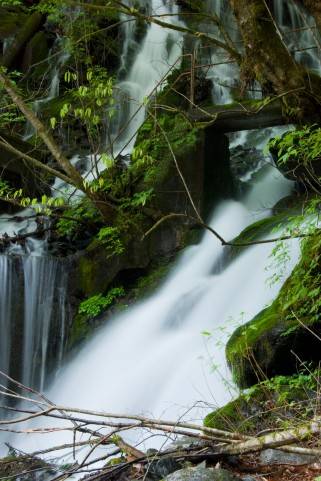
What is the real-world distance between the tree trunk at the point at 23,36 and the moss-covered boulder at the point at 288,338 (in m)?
11.4

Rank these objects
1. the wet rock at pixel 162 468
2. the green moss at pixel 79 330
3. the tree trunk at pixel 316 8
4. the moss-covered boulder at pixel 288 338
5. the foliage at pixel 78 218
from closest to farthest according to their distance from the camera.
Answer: the wet rock at pixel 162 468
the moss-covered boulder at pixel 288 338
the tree trunk at pixel 316 8
the green moss at pixel 79 330
the foliage at pixel 78 218

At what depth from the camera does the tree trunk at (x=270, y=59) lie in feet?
19.2

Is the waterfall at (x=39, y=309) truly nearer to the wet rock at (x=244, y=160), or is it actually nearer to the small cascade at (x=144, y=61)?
the wet rock at (x=244, y=160)

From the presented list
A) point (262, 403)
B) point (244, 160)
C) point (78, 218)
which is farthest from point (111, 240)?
point (262, 403)

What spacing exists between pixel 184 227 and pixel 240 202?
1.50m

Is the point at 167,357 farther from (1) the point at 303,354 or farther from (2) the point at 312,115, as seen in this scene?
(2) the point at 312,115

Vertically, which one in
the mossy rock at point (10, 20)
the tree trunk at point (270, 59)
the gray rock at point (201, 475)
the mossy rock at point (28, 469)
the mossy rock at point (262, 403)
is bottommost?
the mossy rock at point (28, 469)

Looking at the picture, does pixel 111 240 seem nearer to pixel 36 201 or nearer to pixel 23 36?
pixel 36 201

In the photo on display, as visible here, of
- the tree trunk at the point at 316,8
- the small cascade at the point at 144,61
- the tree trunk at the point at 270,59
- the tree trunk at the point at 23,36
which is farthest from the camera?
the tree trunk at the point at 23,36

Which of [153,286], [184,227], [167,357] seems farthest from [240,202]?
[167,357]

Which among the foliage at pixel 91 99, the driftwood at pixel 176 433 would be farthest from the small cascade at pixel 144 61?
the driftwood at pixel 176 433

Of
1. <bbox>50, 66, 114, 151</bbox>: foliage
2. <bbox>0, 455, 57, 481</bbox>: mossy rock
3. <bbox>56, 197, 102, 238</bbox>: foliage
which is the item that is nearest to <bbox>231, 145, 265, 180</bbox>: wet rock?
<bbox>50, 66, 114, 151</bbox>: foliage

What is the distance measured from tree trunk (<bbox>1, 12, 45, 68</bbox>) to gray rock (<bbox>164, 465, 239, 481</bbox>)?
13068 millimetres

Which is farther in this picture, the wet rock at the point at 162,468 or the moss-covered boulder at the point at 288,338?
the moss-covered boulder at the point at 288,338
